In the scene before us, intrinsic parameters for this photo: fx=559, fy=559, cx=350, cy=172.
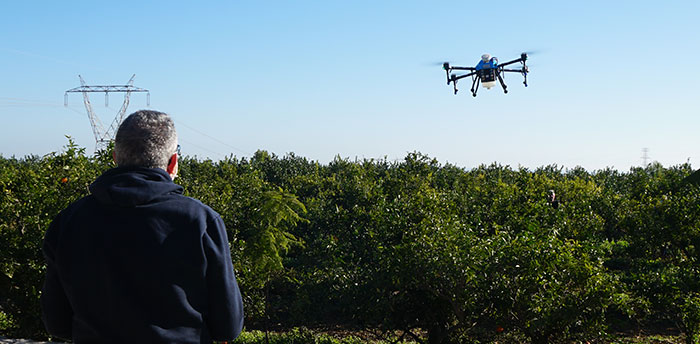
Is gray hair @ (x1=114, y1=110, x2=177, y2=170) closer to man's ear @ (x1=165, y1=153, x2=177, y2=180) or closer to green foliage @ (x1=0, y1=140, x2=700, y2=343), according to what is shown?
man's ear @ (x1=165, y1=153, x2=177, y2=180)

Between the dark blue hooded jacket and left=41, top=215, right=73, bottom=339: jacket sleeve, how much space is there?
0.09 metres

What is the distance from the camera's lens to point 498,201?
47.2ft

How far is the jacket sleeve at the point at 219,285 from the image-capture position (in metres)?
2.06

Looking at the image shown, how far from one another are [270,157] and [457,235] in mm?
37805

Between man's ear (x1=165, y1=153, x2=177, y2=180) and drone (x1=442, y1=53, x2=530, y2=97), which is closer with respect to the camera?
man's ear (x1=165, y1=153, x2=177, y2=180)

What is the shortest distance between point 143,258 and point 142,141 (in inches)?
17.4

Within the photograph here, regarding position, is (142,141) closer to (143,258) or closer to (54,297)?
(143,258)

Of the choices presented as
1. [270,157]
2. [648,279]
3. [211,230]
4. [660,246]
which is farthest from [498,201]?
[270,157]

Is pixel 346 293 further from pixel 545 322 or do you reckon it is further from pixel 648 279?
pixel 648 279

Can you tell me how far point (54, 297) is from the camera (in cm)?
217

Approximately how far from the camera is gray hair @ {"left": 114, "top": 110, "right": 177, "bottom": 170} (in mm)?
2104

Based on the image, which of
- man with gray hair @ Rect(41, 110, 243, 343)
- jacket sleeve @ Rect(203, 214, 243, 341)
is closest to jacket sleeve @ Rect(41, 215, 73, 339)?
man with gray hair @ Rect(41, 110, 243, 343)

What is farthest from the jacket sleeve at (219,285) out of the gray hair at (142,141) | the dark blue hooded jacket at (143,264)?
the gray hair at (142,141)

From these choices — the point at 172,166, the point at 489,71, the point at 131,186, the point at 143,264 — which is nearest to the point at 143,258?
the point at 143,264
